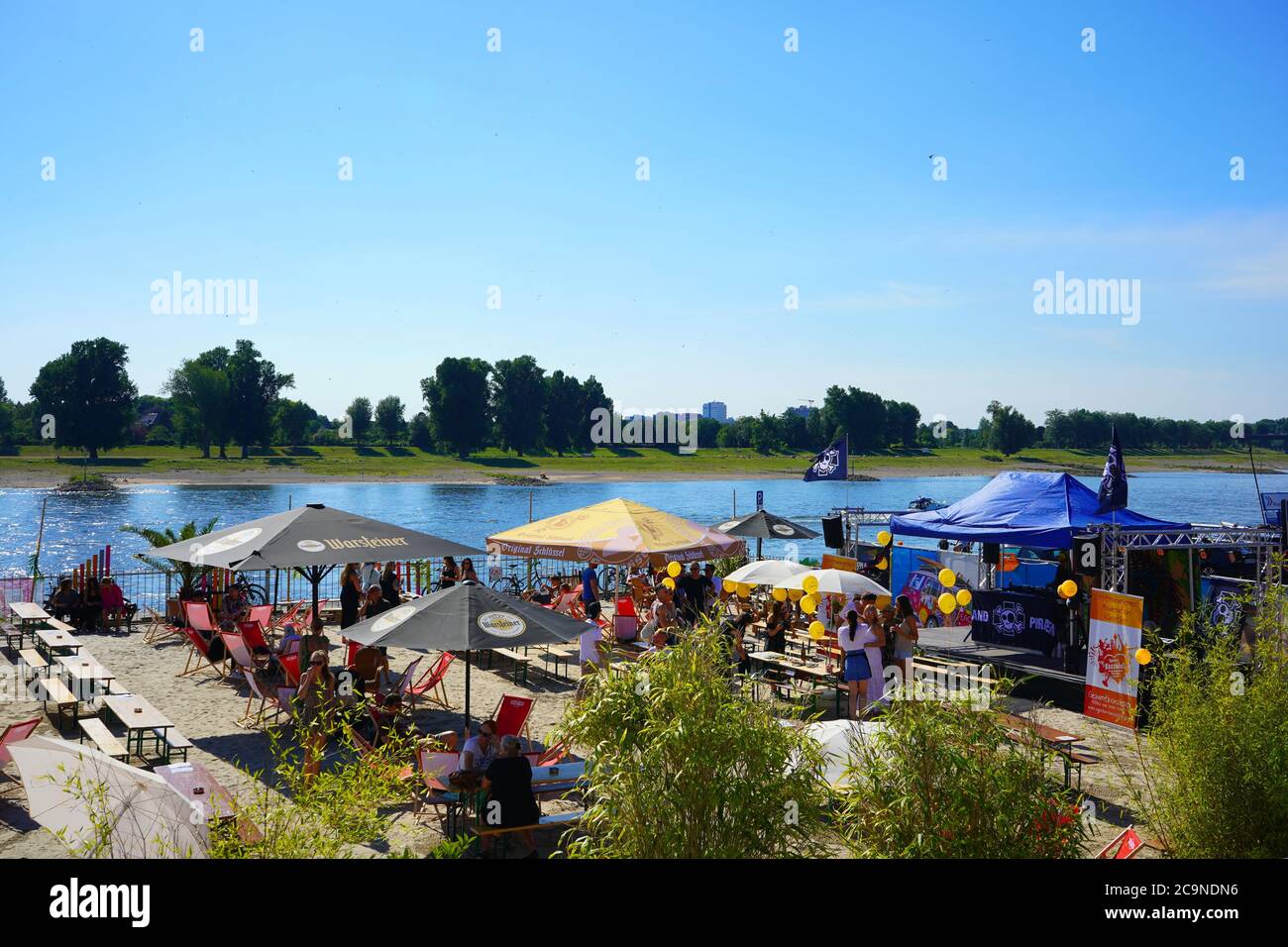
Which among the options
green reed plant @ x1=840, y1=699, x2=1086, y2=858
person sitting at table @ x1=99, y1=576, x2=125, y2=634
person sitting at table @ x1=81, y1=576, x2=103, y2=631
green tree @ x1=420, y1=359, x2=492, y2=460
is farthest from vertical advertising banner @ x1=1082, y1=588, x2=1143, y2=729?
green tree @ x1=420, y1=359, x2=492, y2=460

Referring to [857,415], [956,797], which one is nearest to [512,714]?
[956,797]

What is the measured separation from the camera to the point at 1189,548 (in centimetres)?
1369

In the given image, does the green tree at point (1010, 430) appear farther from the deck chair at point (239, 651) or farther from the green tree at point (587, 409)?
the deck chair at point (239, 651)

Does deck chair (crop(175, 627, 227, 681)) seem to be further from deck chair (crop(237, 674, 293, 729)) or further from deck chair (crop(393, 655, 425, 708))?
deck chair (crop(393, 655, 425, 708))

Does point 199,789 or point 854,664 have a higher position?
point 199,789

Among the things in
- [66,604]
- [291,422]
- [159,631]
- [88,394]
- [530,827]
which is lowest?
[159,631]

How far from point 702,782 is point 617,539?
1082 centimetres

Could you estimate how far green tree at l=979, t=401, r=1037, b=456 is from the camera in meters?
122

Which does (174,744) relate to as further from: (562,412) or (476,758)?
(562,412)

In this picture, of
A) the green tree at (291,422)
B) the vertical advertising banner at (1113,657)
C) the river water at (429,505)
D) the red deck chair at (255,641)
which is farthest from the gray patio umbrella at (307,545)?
the green tree at (291,422)

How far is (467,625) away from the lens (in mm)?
8820

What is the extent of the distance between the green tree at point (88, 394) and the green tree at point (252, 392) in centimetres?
903
